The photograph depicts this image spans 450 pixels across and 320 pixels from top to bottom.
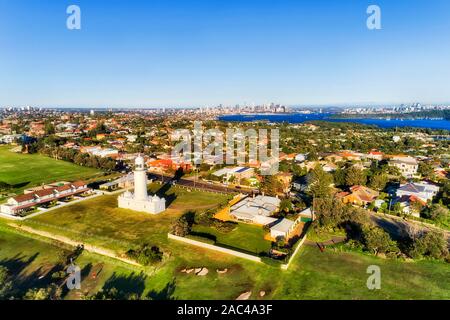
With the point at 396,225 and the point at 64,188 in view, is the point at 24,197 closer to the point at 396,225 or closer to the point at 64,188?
the point at 64,188

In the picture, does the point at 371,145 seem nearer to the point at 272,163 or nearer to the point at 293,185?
the point at 272,163

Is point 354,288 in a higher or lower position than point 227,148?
lower

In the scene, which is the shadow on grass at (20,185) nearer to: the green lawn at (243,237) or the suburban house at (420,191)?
the green lawn at (243,237)

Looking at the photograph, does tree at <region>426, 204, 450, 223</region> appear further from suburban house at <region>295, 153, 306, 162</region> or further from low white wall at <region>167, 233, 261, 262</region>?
suburban house at <region>295, 153, 306, 162</region>

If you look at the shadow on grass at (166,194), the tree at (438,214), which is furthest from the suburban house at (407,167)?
the shadow on grass at (166,194)

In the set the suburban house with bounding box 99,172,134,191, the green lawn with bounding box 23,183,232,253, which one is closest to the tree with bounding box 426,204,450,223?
the green lawn with bounding box 23,183,232,253
